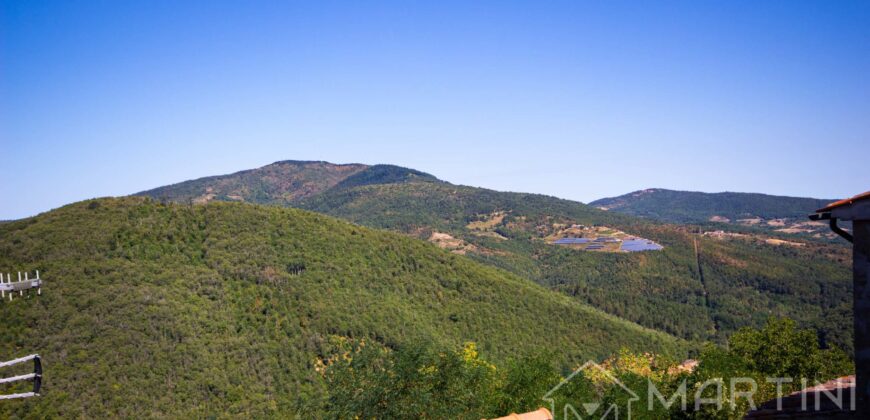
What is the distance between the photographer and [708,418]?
17969mm

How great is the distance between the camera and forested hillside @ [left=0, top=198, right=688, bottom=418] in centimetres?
4738

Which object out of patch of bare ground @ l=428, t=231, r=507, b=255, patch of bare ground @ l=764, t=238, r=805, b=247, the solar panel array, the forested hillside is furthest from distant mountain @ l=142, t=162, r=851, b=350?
the forested hillside

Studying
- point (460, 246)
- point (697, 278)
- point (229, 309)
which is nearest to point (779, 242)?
point (697, 278)

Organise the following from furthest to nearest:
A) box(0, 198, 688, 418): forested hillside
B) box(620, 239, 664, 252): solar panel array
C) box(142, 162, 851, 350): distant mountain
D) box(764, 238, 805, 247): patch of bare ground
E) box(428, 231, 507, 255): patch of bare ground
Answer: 1. box(428, 231, 507, 255): patch of bare ground
2. box(764, 238, 805, 247): patch of bare ground
3. box(620, 239, 664, 252): solar panel array
4. box(142, 162, 851, 350): distant mountain
5. box(0, 198, 688, 418): forested hillside

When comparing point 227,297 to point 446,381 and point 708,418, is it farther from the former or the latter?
point 708,418

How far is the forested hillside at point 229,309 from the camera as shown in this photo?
47.4 m

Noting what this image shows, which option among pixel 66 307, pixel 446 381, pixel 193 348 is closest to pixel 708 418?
pixel 446 381

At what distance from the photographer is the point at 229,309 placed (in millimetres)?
66250

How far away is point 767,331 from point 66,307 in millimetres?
60733

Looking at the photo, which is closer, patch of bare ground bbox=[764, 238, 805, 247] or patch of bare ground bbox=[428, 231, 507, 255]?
patch of bare ground bbox=[764, 238, 805, 247]

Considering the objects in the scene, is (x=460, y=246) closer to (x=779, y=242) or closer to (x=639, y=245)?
(x=639, y=245)

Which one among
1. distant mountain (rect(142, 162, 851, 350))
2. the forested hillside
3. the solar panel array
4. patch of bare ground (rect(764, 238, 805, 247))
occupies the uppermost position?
the forested hillside

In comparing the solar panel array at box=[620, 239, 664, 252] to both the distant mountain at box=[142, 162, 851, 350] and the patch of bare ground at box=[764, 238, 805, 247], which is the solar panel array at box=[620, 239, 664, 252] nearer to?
the distant mountain at box=[142, 162, 851, 350]

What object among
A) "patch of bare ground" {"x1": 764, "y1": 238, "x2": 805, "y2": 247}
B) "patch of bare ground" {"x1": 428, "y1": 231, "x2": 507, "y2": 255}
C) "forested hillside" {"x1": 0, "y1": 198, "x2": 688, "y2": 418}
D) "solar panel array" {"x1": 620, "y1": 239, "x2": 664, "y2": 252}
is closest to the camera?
"forested hillside" {"x1": 0, "y1": 198, "x2": 688, "y2": 418}
